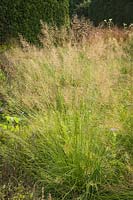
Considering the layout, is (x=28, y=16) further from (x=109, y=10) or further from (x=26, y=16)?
(x=109, y=10)

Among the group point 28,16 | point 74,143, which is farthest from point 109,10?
point 74,143

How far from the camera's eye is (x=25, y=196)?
326cm

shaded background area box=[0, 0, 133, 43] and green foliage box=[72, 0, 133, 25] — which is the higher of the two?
shaded background area box=[0, 0, 133, 43]

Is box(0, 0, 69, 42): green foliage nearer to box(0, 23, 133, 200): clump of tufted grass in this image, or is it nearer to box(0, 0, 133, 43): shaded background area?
box(0, 0, 133, 43): shaded background area

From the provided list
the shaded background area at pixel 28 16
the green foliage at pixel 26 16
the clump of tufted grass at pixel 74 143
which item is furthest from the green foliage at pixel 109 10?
the clump of tufted grass at pixel 74 143

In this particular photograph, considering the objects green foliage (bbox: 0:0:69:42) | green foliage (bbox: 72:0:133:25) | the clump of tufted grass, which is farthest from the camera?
green foliage (bbox: 72:0:133:25)

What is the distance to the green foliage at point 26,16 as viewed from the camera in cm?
898

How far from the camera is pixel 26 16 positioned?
9.23m

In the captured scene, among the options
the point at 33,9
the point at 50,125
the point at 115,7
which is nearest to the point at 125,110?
the point at 50,125

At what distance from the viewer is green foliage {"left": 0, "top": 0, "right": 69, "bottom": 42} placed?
8.98 meters

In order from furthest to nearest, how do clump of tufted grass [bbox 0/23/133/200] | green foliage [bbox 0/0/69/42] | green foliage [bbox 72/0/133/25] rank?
green foliage [bbox 72/0/133/25], green foliage [bbox 0/0/69/42], clump of tufted grass [bbox 0/23/133/200]

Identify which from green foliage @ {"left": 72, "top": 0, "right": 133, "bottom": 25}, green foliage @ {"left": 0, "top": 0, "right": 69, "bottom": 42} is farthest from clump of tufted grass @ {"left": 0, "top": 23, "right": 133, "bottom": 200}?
green foliage @ {"left": 72, "top": 0, "right": 133, "bottom": 25}

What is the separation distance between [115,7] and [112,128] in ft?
60.9

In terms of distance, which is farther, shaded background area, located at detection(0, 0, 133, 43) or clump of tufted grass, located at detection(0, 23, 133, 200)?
shaded background area, located at detection(0, 0, 133, 43)
